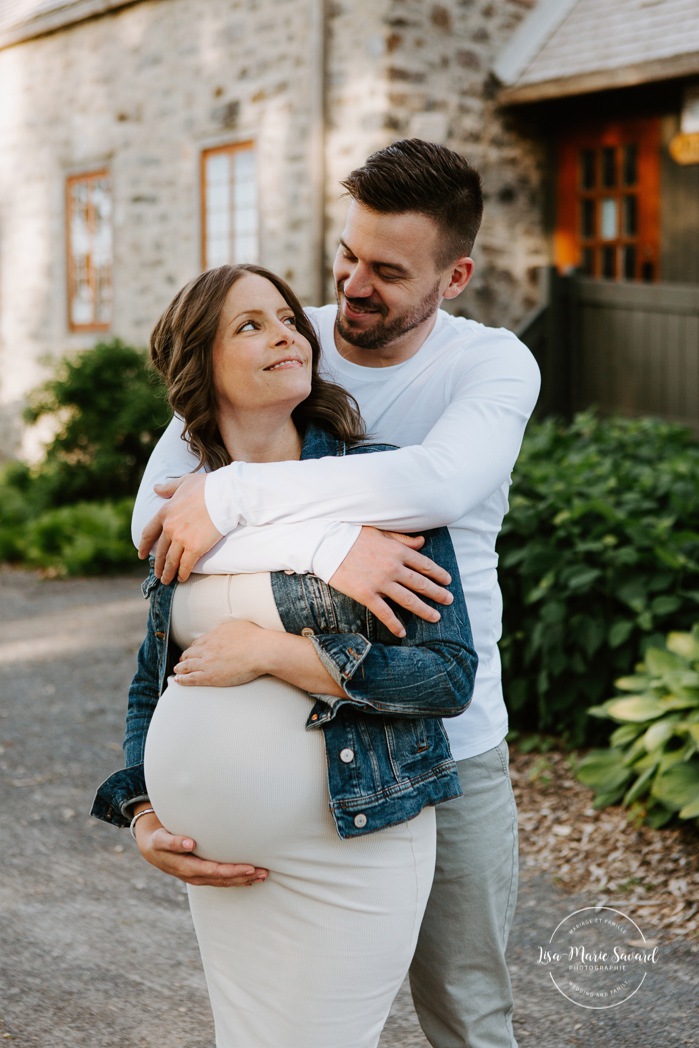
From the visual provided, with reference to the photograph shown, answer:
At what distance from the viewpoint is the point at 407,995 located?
3.15 metres

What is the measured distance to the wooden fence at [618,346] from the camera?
7520 mm

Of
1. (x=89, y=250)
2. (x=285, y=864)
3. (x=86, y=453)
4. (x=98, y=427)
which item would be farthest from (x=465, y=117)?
(x=285, y=864)

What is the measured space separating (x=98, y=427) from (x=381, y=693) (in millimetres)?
8689

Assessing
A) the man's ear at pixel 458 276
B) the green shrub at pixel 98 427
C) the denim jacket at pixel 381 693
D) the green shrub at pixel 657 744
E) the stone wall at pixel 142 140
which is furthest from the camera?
the green shrub at pixel 98 427

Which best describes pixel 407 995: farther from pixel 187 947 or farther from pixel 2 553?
pixel 2 553

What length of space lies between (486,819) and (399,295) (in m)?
1.01

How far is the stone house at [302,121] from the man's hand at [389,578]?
644cm

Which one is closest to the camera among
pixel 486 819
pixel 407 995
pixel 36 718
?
pixel 486 819

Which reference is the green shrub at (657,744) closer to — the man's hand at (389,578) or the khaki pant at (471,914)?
the khaki pant at (471,914)

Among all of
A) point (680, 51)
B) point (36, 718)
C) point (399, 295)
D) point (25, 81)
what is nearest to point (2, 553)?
point (36, 718)

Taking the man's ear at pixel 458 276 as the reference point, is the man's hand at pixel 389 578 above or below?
below

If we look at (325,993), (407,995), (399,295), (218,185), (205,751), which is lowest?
(407,995)

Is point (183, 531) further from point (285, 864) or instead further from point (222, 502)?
point (285, 864)

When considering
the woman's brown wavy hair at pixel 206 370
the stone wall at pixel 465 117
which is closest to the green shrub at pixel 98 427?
the stone wall at pixel 465 117
